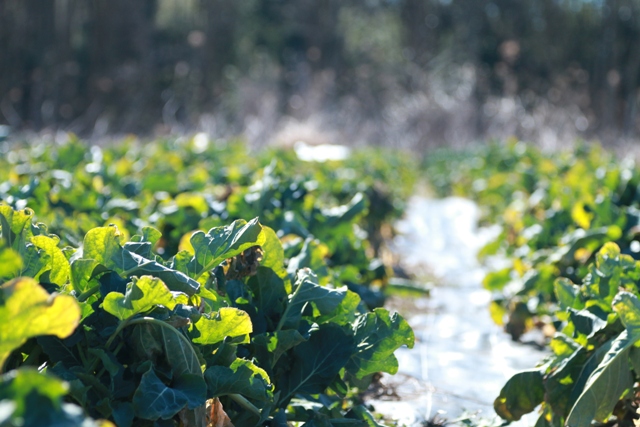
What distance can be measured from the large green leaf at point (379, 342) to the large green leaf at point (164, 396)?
0.55m

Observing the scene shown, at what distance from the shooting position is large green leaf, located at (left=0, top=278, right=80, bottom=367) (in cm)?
110

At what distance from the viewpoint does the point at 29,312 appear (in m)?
1.12

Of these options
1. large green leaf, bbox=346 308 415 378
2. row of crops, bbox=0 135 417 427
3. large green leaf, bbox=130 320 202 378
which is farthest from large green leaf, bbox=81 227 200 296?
large green leaf, bbox=346 308 415 378

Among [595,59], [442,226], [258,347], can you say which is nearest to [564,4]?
[595,59]

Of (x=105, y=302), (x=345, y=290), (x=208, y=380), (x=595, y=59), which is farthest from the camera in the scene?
(x=595, y=59)

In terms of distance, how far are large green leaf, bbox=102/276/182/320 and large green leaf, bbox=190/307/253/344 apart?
6.1 inches

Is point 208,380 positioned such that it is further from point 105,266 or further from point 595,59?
point 595,59

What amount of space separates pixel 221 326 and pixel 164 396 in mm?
209

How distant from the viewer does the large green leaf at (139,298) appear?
4.91ft

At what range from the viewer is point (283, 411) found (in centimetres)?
192

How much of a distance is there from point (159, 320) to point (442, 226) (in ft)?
22.1

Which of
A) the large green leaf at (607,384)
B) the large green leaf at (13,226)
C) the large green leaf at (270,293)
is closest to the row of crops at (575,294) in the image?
the large green leaf at (607,384)

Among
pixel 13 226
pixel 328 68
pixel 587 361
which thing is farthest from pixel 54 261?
pixel 328 68

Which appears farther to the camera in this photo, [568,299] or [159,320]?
[568,299]
